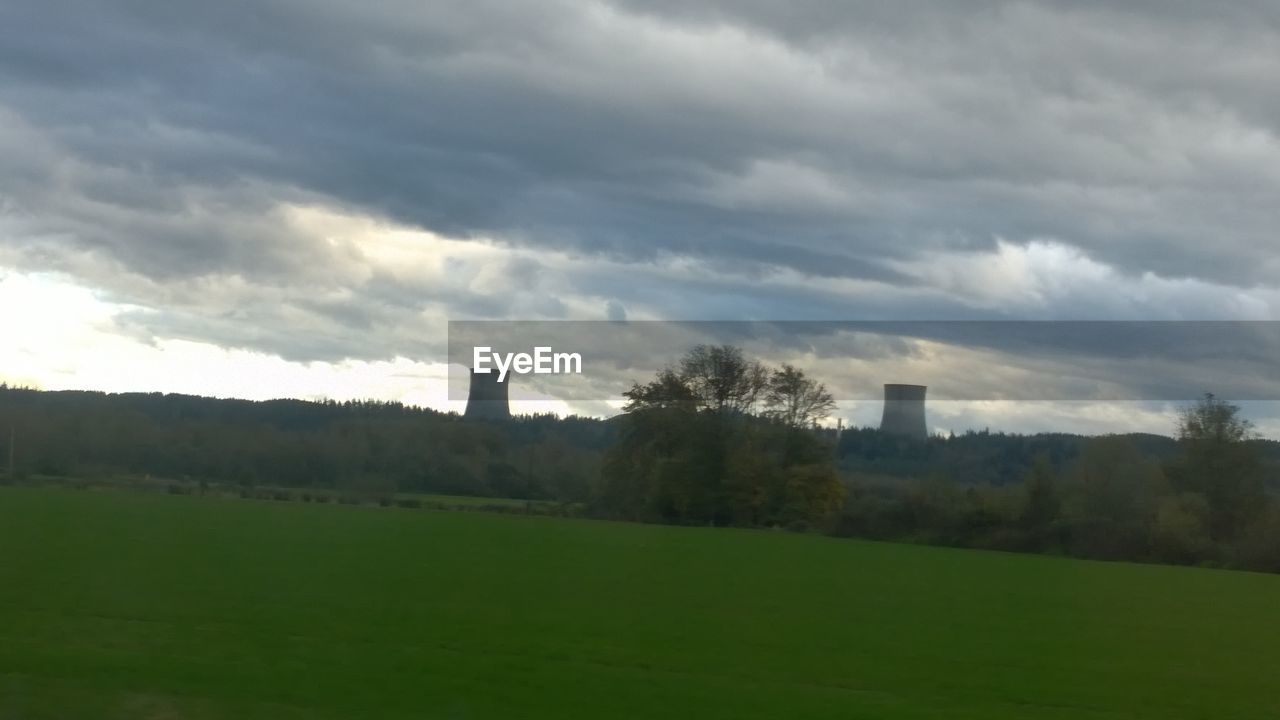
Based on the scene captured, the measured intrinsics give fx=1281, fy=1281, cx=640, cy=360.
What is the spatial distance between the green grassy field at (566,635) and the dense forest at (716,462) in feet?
90.1

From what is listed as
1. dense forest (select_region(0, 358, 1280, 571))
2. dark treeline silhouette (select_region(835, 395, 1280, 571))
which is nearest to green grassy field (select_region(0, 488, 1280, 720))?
dark treeline silhouette (select_region(835, 395, 1280, 571))

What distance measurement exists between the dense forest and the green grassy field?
90.1 ft

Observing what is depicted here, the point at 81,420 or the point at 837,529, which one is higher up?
the point at 81,420

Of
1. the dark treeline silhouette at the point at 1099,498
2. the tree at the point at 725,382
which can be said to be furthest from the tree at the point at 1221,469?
the tree at the point at 725,382

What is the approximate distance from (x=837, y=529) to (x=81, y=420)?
141ft

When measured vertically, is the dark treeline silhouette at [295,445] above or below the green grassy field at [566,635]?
above

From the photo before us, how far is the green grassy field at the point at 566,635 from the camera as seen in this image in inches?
543

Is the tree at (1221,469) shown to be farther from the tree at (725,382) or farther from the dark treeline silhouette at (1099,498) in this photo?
the tree at (725,382)

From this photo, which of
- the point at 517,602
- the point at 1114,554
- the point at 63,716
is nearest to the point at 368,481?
the point at 1114,554

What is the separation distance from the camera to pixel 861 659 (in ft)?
61.8

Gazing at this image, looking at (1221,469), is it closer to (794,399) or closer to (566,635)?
(794,399)

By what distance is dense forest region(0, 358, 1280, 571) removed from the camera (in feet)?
224

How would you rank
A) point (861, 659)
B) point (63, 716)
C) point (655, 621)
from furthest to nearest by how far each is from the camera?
point (655, 621), point (861, 659), point (63, 716)

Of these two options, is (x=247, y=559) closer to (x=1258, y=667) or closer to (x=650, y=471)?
(x=1258, y=667)
